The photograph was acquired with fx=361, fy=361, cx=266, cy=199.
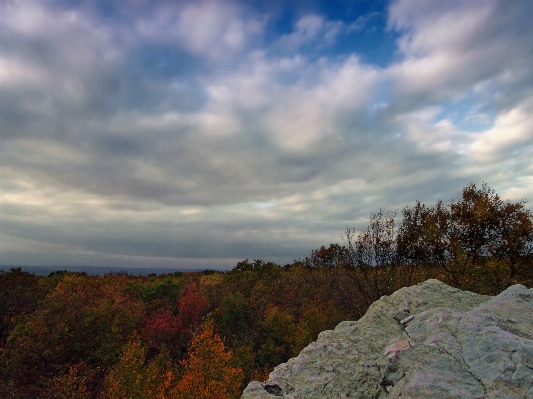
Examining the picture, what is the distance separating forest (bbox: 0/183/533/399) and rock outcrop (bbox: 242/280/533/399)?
33042 mm

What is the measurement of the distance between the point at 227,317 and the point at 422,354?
71.0 metres

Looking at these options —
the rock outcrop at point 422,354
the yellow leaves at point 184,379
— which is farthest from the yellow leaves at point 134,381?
the rock outcrop at point 422,354

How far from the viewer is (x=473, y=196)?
53844 mm

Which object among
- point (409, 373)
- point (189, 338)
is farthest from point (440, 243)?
point (189, 338)

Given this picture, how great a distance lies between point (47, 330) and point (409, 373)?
194 ft

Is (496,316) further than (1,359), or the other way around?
(1,359)

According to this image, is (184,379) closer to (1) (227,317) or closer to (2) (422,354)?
(1) (227,317)

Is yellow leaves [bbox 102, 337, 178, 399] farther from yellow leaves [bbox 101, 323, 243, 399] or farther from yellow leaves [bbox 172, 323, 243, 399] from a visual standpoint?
yellow leaves [bbox 172, 323, 243, 399]

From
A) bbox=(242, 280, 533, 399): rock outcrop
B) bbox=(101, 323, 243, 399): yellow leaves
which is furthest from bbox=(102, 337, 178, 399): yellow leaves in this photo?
bbox=(242, 280, 533, 399): rock outcrop

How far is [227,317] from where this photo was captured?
74750mm

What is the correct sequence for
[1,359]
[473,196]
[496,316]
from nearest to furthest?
1. [496,316]
2. [1,359]
3. [473,196]

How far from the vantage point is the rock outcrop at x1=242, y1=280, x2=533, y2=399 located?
6816mm

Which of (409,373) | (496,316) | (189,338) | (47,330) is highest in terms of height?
(496,316)

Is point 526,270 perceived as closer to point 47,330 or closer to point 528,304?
point 528,304
